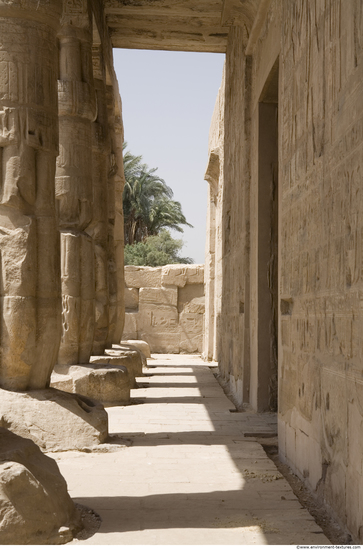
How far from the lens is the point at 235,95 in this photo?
1022 cm

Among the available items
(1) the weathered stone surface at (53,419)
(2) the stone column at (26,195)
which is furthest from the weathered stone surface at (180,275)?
(2) the stone column at (26,195)

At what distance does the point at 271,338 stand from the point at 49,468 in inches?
171

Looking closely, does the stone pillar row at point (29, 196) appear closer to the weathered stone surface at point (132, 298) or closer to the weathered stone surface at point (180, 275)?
the weathered stone surface at point (180, 275)

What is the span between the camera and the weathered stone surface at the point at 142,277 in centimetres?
1984

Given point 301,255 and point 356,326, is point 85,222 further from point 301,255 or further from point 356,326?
point 356,326

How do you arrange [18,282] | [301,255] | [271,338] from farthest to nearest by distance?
[271,338] → [18,282] → [301,255]

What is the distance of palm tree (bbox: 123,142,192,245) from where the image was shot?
112ft

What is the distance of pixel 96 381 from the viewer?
7809 mm

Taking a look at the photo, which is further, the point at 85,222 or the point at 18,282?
the point at 85,222

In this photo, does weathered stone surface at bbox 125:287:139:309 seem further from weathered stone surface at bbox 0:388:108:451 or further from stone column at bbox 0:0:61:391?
stone column at bbox 0:0:61:391

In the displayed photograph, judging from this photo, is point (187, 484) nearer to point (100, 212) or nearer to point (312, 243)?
point (312, 243)

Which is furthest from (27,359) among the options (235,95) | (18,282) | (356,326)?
(235,95)

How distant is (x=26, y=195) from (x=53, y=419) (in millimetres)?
1850

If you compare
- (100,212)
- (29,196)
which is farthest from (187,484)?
(100,212)
